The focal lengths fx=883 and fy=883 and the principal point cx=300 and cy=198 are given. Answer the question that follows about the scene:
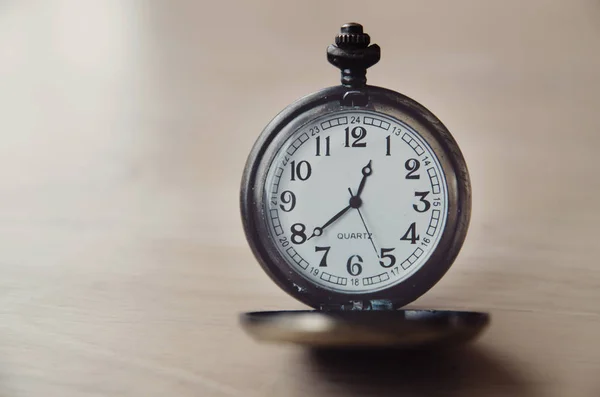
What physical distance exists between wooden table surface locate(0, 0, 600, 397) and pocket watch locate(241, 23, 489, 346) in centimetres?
16

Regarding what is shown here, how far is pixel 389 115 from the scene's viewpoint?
109 centimetres

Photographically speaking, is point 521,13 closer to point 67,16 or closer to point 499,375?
point 499,375

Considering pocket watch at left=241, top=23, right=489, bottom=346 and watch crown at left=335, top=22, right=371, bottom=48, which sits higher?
watch crown at left=335, top=22, right=371, bottom=48

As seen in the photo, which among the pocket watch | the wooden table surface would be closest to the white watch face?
the pocket watch

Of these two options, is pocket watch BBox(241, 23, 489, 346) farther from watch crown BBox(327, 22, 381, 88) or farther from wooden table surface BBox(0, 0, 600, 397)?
wooden table surface BBox(0, 0, 600, 397)

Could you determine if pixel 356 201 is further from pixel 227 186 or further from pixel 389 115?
pixel 227 186

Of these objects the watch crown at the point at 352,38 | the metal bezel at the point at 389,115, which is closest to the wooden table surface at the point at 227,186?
the metal bezel at the point at 389,115

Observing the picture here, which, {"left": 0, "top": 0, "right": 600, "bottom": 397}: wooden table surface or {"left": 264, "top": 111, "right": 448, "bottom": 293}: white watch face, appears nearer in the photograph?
{"left": 264, "top": 111, "right": 448, "bottom": 293}: white watch face

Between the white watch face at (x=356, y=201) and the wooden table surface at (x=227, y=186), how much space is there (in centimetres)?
16

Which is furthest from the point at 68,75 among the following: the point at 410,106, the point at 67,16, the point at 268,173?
Result: the point at 410,106

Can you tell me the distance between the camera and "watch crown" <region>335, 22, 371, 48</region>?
1.09 metres

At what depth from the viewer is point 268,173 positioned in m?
1.10

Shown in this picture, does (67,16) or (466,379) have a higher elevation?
(67,16)

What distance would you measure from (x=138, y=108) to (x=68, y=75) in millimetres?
141
